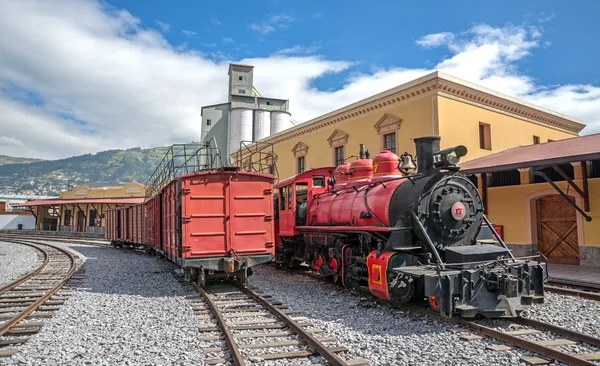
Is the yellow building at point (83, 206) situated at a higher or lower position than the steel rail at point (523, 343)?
higher

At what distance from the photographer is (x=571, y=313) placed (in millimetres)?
7098

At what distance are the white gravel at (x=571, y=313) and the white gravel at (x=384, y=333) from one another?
5.37 ft

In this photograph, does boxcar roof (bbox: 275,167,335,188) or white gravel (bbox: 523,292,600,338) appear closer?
white gravel (bbox: 523,292,600,338)

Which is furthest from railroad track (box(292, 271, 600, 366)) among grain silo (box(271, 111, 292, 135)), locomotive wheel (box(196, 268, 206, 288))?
grain silo (box(271, 111, 292, 135))

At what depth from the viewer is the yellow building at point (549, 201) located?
12844 mm

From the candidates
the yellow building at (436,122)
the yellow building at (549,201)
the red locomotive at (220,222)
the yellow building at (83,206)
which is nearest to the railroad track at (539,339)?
the red locomotive at (220,222)

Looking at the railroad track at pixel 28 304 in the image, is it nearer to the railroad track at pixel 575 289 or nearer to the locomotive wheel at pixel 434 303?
the locomotive wheel at pixel 434 303

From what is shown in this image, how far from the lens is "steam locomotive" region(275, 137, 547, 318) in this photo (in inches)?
255

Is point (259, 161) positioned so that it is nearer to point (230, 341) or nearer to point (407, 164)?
point (407, 164)

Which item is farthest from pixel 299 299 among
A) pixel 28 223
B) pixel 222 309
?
pixel 28 223

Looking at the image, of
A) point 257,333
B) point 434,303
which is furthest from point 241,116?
point 257,333

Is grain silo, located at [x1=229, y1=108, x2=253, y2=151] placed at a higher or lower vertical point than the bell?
higher

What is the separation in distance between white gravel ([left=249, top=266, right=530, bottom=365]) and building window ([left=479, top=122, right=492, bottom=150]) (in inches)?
512

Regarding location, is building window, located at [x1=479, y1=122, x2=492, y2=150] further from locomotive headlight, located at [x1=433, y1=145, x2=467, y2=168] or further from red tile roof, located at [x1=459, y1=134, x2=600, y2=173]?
locomotive headlight, located at [x1=433, y1=145, x2=467, y2=168]
